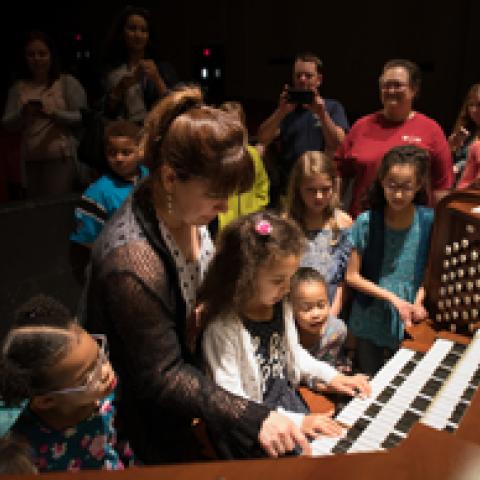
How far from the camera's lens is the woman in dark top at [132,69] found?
3010mm

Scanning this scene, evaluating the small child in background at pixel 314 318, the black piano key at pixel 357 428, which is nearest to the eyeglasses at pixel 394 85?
the small child in background at pixel 314 318

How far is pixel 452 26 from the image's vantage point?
628cm

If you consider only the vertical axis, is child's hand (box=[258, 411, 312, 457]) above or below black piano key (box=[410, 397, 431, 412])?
above

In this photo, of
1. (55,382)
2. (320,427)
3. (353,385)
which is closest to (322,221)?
(353,385)

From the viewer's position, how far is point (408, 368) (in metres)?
1.58

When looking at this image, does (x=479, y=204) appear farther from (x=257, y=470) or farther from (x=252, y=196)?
(x=252, y=196)

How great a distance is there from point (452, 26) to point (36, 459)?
21.5 ft

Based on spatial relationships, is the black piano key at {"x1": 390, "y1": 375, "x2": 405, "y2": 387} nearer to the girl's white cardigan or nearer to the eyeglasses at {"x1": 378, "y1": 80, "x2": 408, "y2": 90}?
the girl's white cardigan

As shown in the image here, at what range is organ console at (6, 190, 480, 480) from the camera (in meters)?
0.73

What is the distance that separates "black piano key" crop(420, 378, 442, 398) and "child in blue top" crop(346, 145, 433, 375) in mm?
692

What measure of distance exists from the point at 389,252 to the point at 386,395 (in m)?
0.94

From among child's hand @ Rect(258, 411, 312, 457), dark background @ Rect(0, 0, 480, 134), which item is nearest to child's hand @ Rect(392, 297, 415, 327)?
child's hand @ Rect(258, 411, 312, 457)

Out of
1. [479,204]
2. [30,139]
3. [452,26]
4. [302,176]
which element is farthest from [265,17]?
[479,204]

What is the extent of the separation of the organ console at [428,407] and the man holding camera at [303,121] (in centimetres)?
149
